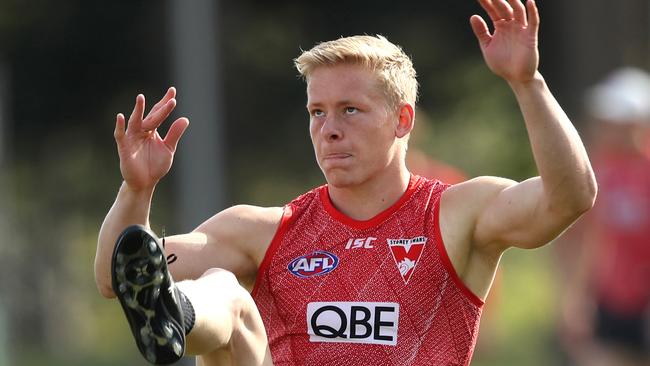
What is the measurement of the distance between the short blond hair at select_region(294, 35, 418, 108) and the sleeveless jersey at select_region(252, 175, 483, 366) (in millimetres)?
410

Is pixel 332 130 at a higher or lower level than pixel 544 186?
higher

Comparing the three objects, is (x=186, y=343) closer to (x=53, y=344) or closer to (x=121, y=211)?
(x=121, y=211)

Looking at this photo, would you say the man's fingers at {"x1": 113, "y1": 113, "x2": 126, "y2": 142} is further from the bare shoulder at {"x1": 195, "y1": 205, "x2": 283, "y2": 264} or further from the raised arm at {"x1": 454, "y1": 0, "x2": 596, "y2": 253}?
the raised arm at {"x1": 454, "y1": 0, "x2": 596, "y2": 253}

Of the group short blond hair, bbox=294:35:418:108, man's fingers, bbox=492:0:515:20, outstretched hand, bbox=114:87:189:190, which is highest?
man's fingers, bbox=492:0:515:20

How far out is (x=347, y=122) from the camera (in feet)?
20.7

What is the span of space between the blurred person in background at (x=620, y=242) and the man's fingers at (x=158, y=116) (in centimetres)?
587

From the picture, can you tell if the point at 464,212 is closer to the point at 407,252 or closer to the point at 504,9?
the point at 407,252

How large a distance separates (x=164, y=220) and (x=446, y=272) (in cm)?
1347

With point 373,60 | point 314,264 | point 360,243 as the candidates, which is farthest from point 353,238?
point 373,60

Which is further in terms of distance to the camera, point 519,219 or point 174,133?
point 174,133

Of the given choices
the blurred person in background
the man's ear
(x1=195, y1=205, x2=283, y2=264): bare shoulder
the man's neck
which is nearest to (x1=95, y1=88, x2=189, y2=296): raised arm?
(x1=195, y1=205, x2=283, y2=264): bare shoulder

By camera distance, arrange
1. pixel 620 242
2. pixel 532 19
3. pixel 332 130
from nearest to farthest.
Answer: pixel 532 19 → pixel 332 130 → pixel 620 242

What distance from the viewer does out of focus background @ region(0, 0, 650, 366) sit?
57.9 ft

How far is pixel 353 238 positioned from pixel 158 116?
3.06 ft
